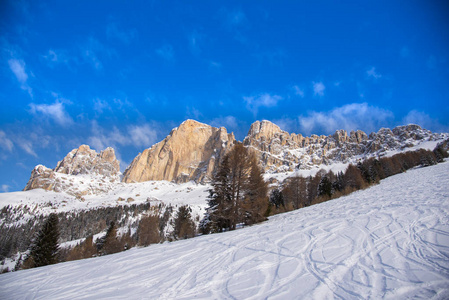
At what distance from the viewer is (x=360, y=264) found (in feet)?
12.8

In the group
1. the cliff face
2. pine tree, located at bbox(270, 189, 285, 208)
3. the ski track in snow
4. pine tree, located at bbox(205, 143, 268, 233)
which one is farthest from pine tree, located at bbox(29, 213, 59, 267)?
the cliff face

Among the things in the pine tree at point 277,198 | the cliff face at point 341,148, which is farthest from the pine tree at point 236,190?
the cliff face at point 341,148

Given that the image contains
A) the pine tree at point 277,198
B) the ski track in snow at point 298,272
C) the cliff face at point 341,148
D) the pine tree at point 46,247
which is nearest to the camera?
the ski track in snow at point 298,272

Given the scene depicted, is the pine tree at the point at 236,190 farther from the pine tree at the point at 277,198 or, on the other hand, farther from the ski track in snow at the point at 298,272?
the pine tree at the point at 277,198

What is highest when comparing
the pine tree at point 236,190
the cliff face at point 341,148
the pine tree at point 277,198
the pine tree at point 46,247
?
the cliff face at point 341,148

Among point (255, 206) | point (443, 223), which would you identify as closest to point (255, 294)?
point (443, 223)

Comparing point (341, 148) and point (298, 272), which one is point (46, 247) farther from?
point (341, 148)

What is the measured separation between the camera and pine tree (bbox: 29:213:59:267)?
66.6 feet

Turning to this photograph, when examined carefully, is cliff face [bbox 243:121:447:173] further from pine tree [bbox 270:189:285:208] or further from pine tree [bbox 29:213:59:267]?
pine tree [bbox 29:213:59:267]

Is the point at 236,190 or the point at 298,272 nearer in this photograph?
the point at 298,272

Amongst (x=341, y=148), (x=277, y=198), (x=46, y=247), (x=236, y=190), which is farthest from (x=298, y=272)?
(x=341, y=148)

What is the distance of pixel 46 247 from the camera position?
20969 millimetres

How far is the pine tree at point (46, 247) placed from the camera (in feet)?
66.6

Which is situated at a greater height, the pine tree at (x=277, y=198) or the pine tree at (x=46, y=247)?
the pine tree at (x=277, y=198)
